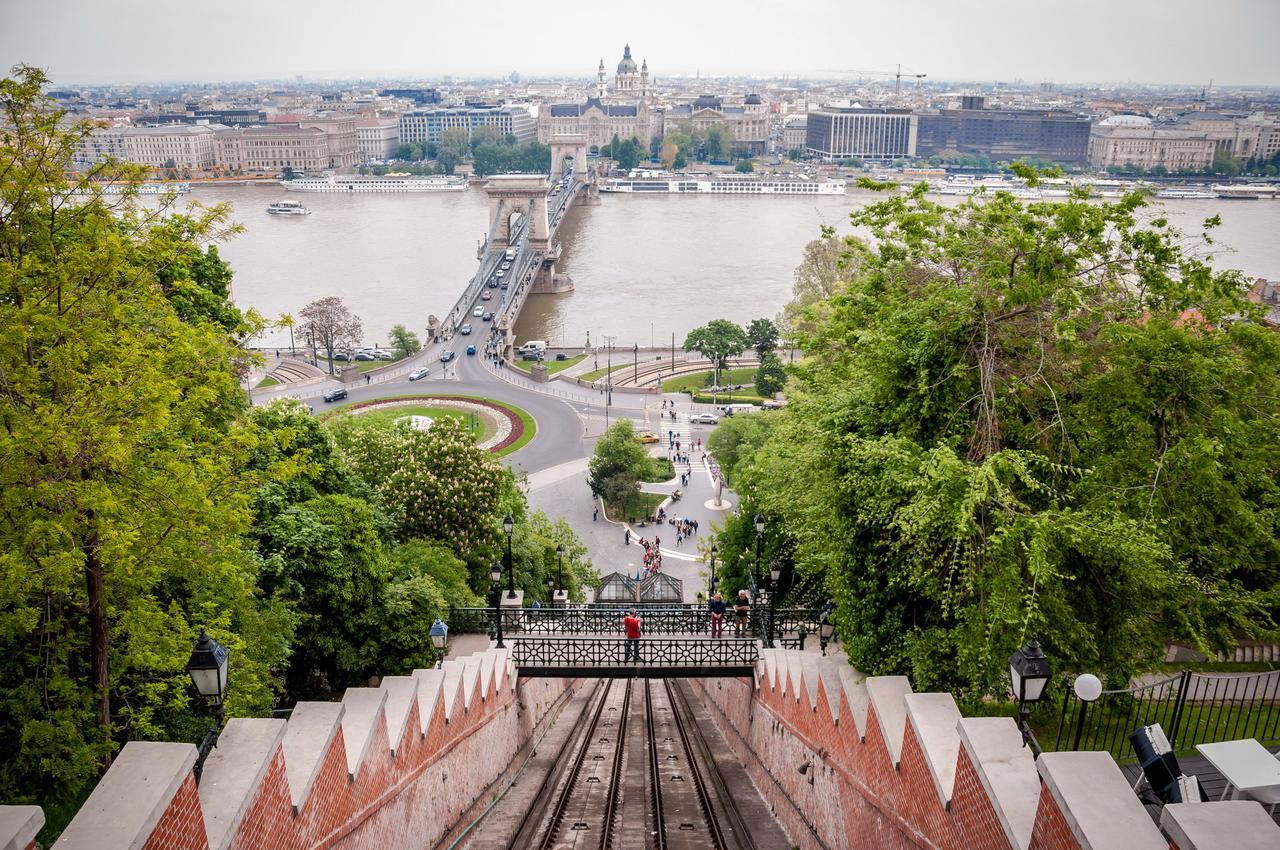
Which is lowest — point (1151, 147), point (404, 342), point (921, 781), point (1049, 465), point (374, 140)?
point (404, 342)

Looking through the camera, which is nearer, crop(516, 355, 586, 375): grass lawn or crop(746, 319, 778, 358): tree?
crop(746, 319, 778, 358): tree

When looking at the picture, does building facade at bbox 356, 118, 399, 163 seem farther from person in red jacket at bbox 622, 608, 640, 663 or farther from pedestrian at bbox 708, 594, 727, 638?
person in red jacket at bbox 622, 608, 640, 663

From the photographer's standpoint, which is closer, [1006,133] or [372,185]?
[372,185]

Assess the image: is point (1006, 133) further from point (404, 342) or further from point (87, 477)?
point (87, 477)

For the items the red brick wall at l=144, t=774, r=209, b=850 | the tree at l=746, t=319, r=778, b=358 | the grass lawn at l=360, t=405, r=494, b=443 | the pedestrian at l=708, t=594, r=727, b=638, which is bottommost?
the grass lawn at l=360, t=405, r=494, b=443

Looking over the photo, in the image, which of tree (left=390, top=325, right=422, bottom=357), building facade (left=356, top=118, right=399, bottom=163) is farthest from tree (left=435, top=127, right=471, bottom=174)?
tree (left=390, top=325, right=422, bottom=357)

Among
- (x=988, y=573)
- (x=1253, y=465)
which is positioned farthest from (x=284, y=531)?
(x=1253, y=465)

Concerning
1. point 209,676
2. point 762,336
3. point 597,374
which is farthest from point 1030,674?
point 597,374
